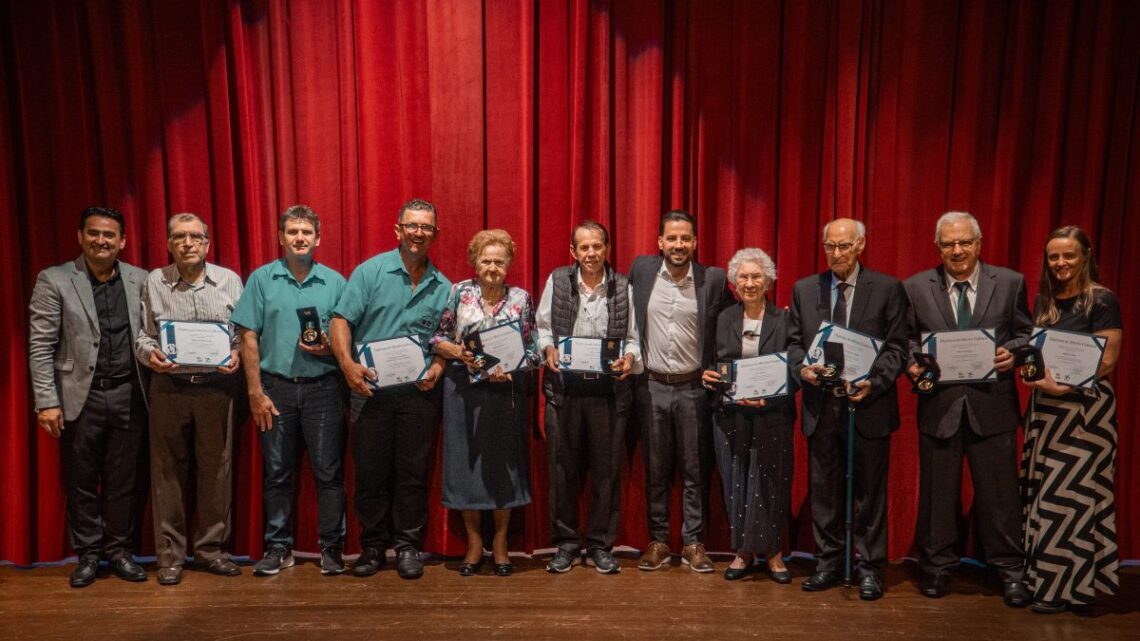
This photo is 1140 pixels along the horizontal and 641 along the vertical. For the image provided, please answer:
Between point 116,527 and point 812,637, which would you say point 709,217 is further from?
point 116,527

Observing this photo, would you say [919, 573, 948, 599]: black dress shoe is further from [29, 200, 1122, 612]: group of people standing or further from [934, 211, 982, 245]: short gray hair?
[934, 211, 982, 245]: short gray hair

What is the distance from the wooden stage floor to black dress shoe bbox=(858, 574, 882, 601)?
0.15 ft

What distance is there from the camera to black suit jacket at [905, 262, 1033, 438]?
3607mm

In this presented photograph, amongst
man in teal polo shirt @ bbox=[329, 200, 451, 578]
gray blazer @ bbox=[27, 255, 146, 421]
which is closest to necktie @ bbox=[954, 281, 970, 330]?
man in teal polo shirt @ bbox=[329, 200, 451, 578]

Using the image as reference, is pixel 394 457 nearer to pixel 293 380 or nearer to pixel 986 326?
pixel 293 380

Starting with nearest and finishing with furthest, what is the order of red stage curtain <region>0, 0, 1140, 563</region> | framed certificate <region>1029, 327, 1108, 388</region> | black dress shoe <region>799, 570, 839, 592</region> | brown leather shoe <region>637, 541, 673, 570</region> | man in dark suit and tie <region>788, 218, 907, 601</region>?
framed certificate <region>1029, 327, 1108, 388</region> < man in dark suit and tie <region>788, 218, 907, 601</region> < black dress shoe <region>799, 570, 839, 592</region> < brown leather shoe <region>637, 541, 673, 570</region> < red stage curtain <region>0, 0, 1140, 563</region>

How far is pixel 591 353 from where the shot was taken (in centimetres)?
387

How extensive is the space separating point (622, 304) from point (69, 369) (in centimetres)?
277

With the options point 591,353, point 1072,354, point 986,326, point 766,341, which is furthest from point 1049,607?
point 591,353

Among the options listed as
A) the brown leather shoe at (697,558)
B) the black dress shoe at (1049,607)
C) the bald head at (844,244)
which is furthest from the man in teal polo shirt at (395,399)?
the black dress shoe at (1049,607)

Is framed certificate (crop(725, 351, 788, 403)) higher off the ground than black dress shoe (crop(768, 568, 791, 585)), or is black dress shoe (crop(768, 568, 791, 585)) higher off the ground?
framed certificate (crop(725, 351, 788, 403))

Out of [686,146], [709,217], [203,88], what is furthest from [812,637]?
[203,88]

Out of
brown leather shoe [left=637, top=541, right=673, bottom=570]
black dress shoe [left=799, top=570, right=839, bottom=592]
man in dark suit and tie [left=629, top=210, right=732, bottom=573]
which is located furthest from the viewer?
brown leather shoe [left=637, top=541, right=673, bottom=570]

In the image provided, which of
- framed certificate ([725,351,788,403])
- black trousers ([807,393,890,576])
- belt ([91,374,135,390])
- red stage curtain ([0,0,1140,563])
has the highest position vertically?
red stage curtain ([0,0,1140,563])
